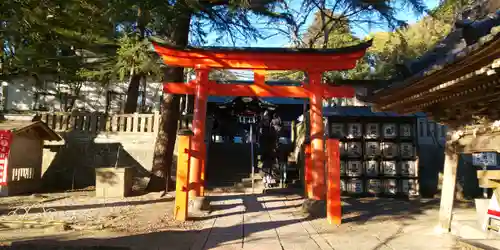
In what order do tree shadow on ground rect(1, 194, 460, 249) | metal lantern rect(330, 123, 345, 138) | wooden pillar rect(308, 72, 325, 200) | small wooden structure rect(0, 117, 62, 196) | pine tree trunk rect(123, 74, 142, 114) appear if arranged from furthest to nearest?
pine tree trunk rect(123, 74, 142, 114), metal lantern rect(330, 123, 345, 138), small wooden structure rect(0, 117, 62, 196), wooden pillar rect(308, 72, 325, 200), tree shadow on ground rect(1, 194, 460, 249)

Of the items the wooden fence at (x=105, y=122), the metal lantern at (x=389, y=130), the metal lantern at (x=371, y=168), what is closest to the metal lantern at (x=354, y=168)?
the metal lantern at (x=371, y=168)

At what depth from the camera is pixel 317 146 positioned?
870 cm

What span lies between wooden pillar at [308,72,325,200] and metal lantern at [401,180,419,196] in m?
4.94

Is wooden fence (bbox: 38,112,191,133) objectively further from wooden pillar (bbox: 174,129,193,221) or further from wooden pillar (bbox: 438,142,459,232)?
wooden pillar (bbox: 438,142,459,232)

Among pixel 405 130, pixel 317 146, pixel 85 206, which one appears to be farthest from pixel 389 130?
pixel 85 206

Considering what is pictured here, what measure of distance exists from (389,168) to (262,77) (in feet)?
Result: 19.7

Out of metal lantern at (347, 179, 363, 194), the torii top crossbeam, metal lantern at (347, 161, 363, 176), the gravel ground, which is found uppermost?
the torii top crossbeam

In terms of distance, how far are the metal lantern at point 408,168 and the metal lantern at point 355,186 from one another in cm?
145

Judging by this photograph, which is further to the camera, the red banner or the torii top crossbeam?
the red banner

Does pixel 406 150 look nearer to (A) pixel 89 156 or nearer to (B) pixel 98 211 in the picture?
(B) pixel 98 211

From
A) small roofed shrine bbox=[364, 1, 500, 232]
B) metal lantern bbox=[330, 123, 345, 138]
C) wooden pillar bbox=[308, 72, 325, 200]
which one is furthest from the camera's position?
metal lantern bbox=[330, 123, 345, 138]

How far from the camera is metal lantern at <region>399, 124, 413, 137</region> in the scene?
1237 centimetres

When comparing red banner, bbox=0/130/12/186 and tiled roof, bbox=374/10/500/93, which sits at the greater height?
tiled roof, bbox=374/10/500/93

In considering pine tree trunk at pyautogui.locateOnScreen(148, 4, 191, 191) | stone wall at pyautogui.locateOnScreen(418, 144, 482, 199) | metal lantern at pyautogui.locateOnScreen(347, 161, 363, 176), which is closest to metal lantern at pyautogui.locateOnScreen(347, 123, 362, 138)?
metal lantern at pyautogui.locateOnScreen(347, 161, 363, 176)
